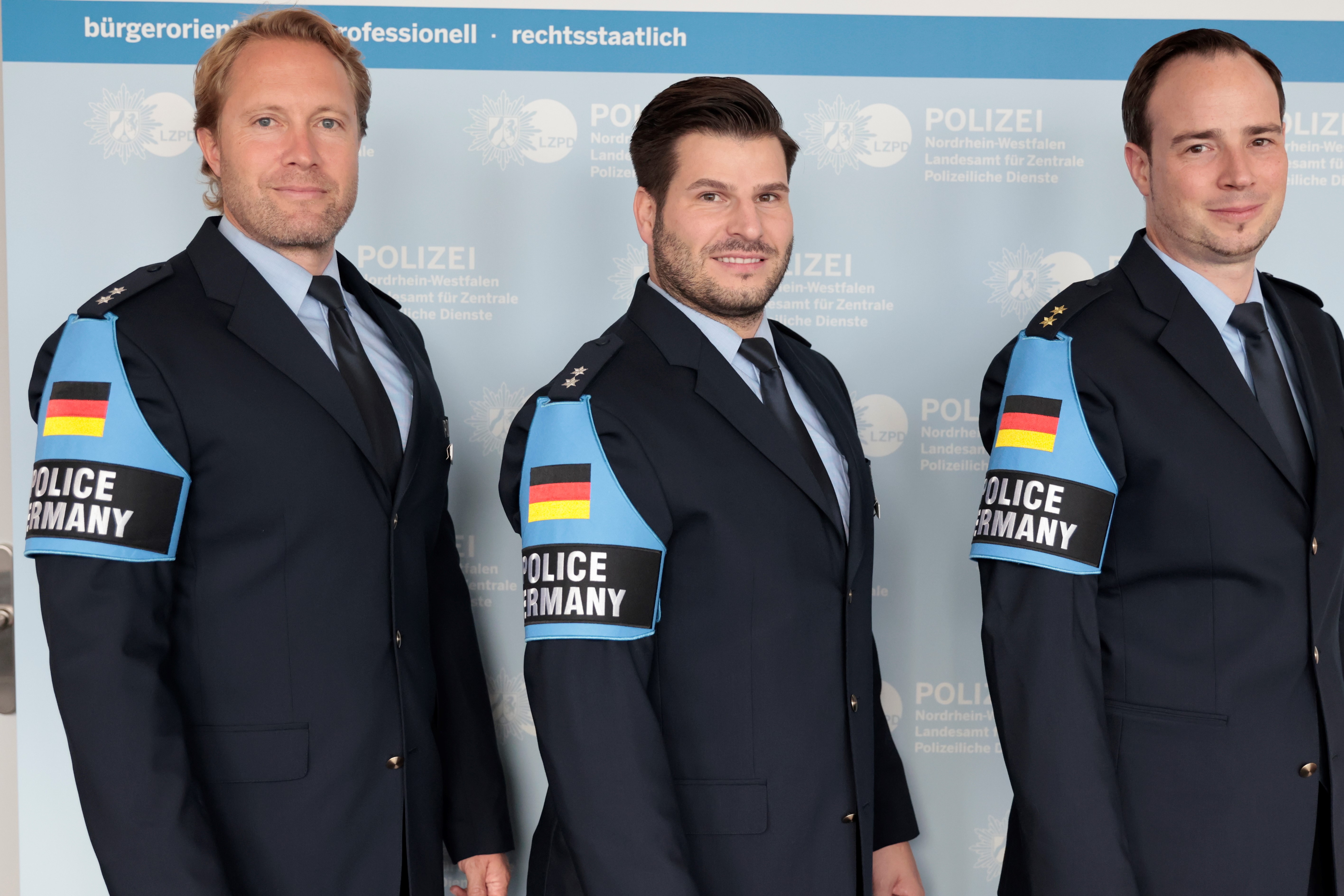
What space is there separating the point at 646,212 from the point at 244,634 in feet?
3.00

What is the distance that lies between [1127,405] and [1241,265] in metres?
0.37

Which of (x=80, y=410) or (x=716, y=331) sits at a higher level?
(x=716, y=331)

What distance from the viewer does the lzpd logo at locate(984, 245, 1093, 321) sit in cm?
247

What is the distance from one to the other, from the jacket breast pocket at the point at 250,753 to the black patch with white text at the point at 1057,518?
42.8 inches

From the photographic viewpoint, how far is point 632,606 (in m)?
1.52

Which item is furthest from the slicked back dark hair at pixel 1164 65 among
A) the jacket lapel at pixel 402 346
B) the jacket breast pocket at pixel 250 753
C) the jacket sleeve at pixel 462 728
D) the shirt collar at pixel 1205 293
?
the jacket breast pocket at pixel 250 753

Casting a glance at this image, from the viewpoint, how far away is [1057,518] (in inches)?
61.8

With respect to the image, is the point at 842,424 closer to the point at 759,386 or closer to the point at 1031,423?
the point at 759,386

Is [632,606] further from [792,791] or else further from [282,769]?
[282,769]

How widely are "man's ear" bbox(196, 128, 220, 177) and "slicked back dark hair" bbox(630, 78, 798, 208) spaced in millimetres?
693

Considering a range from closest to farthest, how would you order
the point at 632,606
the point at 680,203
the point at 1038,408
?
the point at 632,606
the point at 1038,408
the point at 680,203

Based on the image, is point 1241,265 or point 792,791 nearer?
point 792,791

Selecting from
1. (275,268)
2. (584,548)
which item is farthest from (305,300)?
(584,548)

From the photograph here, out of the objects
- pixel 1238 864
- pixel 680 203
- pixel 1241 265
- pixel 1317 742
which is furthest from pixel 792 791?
pixel 1241 265
